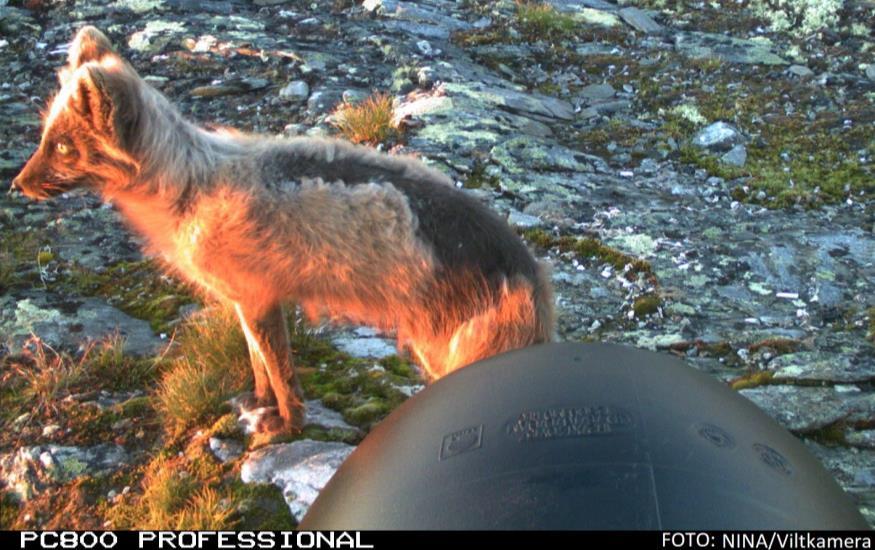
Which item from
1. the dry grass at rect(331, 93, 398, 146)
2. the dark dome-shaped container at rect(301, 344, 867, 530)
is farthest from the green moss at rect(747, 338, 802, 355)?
the dry grass at rect(331, 93, 398, 146)

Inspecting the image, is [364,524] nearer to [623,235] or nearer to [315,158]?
[315,158]

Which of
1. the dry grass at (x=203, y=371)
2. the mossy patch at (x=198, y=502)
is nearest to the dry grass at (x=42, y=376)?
the dry grass at (x=203, y=371)

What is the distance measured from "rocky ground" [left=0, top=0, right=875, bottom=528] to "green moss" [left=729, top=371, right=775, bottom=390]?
1 cm

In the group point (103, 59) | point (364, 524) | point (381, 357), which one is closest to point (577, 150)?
point (381, 357)

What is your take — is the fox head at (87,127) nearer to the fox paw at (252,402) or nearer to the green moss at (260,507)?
the fox paw at (252,402)

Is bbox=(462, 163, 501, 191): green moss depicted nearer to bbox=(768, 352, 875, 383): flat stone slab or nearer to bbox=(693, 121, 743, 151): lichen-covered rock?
bbox=(693, 121, 743, 151): lichen-covered rock

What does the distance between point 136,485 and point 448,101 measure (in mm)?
6391

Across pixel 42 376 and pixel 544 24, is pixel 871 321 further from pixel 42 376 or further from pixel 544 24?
pixel 544 24

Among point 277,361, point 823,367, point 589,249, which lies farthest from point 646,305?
point 277,361

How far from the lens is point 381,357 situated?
679cm

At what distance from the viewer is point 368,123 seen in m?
9.20

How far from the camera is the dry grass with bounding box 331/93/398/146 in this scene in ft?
30.0

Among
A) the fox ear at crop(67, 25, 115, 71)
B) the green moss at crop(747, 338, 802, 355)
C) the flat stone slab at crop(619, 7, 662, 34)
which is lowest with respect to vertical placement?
the green moss at crop(747, 338, 802, 355)

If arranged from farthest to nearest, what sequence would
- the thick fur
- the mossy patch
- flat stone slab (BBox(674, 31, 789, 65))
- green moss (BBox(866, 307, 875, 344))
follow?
flat stone slab (BBox(674, 31, 789, 65)), green moss (BBox(866, 307, 875, 344)), the thick fur, the mossy patch
